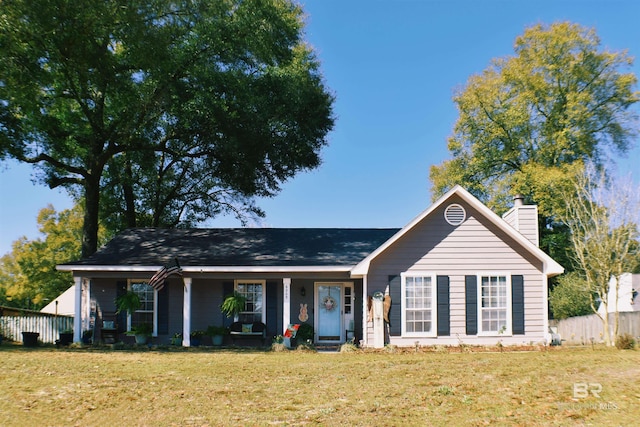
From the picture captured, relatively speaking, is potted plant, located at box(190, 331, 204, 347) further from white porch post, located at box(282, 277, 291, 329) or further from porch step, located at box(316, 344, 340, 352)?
porch step, located at box(316, 344, 340, 352)

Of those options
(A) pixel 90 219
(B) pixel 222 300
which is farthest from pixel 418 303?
(A) pixel 90 219

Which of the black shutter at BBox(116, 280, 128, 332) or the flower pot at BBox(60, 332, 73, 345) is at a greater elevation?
the black shutter at BBox(116, 280, 128, 332)

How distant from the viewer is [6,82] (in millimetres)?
18469

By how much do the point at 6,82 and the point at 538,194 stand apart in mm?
22650

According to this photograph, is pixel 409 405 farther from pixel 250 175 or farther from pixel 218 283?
pixel 250 175

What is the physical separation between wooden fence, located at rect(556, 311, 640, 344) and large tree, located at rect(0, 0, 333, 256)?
12739 mm

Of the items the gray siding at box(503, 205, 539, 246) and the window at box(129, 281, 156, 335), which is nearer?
the gray siding at box(503, 205, 539, 246)

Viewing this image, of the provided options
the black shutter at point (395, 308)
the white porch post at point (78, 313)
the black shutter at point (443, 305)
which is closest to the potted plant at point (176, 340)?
the white porch post at point (78, 313)

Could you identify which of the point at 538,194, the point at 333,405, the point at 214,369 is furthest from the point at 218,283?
the point at 538,194

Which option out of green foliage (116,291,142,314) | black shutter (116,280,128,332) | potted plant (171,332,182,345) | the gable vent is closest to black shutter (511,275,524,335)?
the gable vent

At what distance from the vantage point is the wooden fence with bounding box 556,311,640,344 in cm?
2156

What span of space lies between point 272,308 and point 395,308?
13.7 feet

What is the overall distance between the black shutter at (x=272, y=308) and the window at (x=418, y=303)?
4255 millimetres

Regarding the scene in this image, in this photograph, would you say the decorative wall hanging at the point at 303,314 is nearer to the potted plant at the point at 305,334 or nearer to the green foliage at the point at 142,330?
the potted plant at the point at 305,334
